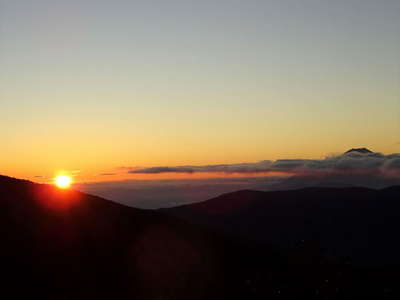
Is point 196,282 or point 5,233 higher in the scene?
point 5,233

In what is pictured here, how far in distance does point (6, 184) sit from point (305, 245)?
159 ft

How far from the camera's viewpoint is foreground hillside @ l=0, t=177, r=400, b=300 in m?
50.3

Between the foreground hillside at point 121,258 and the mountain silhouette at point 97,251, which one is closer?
the foreground hillside at point 121,258

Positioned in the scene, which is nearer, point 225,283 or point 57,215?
point 225,283

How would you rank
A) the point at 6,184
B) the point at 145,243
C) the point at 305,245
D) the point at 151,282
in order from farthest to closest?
the point at 6,184, the point at 145,243, the point at 151,282, the point at 305,245

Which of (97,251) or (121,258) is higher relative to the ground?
(97,251)

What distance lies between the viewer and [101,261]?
57812mm

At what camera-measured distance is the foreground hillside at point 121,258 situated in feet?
165

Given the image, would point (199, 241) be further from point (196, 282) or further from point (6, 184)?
point (6, 184)

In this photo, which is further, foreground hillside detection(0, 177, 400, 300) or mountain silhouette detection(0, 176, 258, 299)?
mountain silhouette detection(0, 176, 258, 299)

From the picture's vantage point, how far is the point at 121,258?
59656 mm

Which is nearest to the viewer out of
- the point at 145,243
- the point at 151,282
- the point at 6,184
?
the point at 151,282

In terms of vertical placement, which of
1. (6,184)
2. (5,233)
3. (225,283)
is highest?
(6,184)

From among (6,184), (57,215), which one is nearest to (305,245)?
(57,215)
